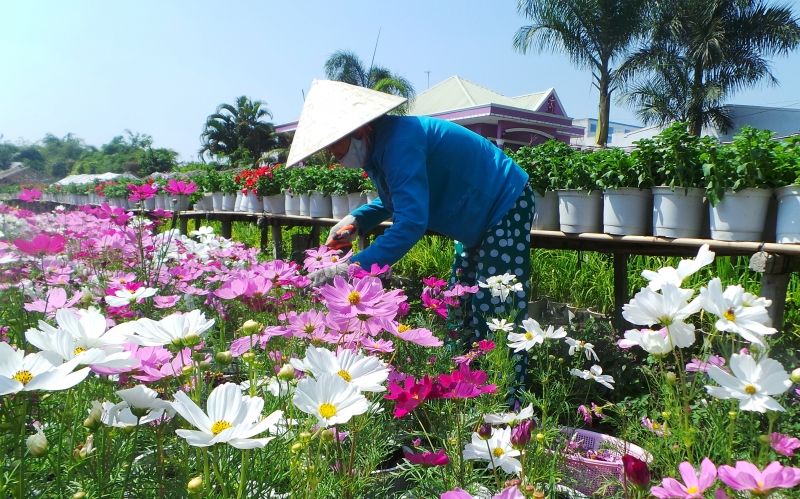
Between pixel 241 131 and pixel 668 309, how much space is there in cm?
3333

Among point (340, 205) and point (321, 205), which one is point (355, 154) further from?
point (321, 205)

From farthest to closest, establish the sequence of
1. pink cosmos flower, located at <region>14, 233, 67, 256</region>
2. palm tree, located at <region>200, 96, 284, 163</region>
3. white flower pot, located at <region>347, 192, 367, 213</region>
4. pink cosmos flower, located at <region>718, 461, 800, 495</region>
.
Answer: palm tree, located at <region>200, 96, 284, 163</region> < white flower pot, located at <region>347, 192, 367, 213</region> < pink cosmos flower, located at <region>14, 233, 67, 256</region> < pink cosmos flower, located at <region>718, 461, 800, 495</region>

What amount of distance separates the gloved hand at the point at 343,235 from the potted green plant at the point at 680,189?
1.26m

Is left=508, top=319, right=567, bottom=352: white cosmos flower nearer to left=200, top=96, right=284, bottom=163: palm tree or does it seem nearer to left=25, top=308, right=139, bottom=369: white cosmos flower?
left=25, top=308, right=139, bottom=369: white cosmos flower

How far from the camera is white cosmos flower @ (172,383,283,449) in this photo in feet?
1.85

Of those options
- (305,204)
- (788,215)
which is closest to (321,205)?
(305,204)

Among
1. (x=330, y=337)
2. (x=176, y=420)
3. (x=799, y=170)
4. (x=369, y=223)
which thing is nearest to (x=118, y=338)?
(x=176, y=420)

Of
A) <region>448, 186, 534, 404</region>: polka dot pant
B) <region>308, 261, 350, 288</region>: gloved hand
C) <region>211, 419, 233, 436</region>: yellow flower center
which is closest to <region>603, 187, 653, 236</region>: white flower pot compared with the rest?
<region>448, 186, 534, 404</region>: polka dot pant

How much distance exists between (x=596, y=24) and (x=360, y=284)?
18.1 m

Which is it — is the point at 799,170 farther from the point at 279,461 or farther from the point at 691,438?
the point at 279,461

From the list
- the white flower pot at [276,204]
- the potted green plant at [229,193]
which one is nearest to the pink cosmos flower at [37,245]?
the white flower pot at [276,204]

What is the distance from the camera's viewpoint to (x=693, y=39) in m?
18.7

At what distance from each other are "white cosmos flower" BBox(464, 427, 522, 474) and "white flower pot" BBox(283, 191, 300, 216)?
15.2 ft

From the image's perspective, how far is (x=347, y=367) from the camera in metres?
0.78
